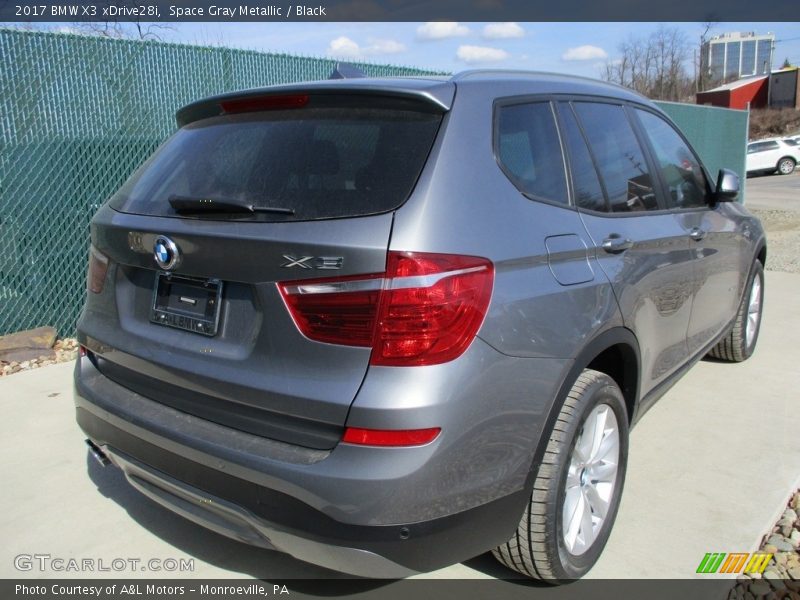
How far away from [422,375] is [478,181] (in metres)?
0.65

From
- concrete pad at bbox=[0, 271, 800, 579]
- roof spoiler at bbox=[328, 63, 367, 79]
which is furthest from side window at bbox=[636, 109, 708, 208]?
roof spoiler at bbox=[328, 63, 367, 79]

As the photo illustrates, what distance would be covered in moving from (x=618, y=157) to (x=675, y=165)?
2.76 ft

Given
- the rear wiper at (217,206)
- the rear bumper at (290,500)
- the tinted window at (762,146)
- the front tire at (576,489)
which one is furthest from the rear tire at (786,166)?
the rear wiper at (217,206)

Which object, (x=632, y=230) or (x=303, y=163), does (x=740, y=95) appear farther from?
(x=303, y=163)

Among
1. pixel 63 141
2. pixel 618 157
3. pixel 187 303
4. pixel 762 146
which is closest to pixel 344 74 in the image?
pixel 618 157

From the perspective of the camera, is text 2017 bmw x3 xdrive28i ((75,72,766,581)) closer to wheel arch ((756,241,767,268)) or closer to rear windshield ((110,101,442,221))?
rear windshield ((110,101,442,221))

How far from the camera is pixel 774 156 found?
94.2 ft

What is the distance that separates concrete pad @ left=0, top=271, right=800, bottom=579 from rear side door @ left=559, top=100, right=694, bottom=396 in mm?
531

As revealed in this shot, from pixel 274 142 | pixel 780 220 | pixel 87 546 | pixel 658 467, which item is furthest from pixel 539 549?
pixel 780 220

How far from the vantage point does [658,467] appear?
11.5ft

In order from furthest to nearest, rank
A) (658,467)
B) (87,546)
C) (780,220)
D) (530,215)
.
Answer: (780,220) → (658,467) → (87,546) → (530,215)

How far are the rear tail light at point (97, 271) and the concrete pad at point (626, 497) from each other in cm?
110

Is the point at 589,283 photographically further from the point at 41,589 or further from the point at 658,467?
the point at 41,589

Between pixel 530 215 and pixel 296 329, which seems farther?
pixel 530 215
